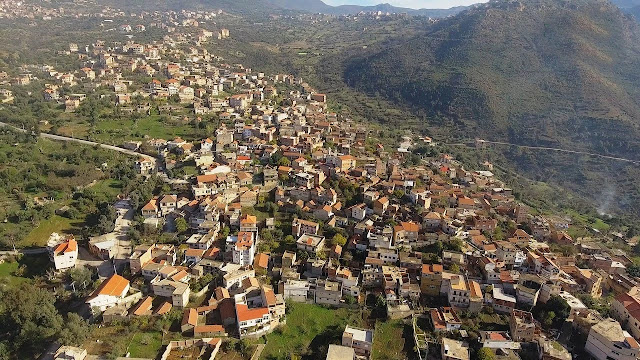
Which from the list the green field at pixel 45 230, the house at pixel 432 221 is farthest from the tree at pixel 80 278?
the house at pixel 432 221

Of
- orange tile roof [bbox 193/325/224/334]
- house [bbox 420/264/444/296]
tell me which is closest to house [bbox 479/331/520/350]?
house [bbox 420/264/444/296]

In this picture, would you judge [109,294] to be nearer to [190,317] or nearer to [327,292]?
[190,317]

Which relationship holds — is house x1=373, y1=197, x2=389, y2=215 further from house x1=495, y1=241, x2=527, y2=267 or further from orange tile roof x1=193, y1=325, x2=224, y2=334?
orange tile roof x1=193, y1=325, x2=224, y2=334

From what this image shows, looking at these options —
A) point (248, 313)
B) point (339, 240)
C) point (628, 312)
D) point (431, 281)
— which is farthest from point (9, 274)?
point (628, 312)

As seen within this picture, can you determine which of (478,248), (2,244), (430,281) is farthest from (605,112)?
(2,244)

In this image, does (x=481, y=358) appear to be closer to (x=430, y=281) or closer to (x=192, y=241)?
(x=430, y=281)

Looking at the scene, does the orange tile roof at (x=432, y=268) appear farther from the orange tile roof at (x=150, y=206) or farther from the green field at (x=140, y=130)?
the green field at (x=140, y=130)
